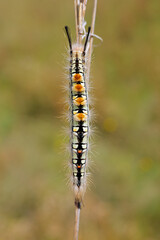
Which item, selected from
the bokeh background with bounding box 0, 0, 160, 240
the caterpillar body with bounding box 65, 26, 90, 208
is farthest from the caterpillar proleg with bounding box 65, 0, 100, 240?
the bokeh background with bounding box 0, 0, 160, 240

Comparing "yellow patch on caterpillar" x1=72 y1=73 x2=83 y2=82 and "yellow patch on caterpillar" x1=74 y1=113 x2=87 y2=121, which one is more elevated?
"yellow patch on caterpillar" x1=72 y1=73 x2=83 y2=82

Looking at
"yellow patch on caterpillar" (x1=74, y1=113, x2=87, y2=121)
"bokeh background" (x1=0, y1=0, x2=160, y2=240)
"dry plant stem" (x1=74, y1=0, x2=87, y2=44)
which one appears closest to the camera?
"dry plant stem" (x1=74, y1=0, x2=87, y2=44)

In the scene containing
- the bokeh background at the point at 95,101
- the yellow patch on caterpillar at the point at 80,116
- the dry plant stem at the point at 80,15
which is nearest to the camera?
the dry plant stem at the point at 80,15

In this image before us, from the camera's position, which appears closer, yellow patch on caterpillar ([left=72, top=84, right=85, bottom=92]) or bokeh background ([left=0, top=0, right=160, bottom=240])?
yellow patch on caterpillar ([left=72, top=84, right=85, bottom=92])

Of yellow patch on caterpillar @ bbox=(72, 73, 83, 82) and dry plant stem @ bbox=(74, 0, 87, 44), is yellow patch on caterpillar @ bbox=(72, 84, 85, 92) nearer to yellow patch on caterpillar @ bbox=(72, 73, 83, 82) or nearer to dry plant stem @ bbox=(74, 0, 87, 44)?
yellow patch on caterpillar @ bbox=(72, 73, 83, 82)

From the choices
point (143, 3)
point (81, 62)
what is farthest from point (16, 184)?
point (143, 3)

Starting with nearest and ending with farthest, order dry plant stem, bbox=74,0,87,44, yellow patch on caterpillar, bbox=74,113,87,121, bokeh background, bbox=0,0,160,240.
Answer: dry plant stem, bbox=74,0,87,44, yellow patch on caterpillar, bbox=74,113,87,121, bokeh background, bbox=0,0,160,240

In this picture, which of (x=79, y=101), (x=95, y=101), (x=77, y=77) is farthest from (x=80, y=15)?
(x=95, y=101)

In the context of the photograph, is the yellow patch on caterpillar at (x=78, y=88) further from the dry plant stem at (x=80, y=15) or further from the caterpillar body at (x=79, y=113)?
the dry plant stem at (x=80, y=15)

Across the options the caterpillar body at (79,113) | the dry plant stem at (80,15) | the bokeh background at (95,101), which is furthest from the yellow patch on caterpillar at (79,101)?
the bokeh background at (95,101)

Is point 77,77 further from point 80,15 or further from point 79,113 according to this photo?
point 80,15
